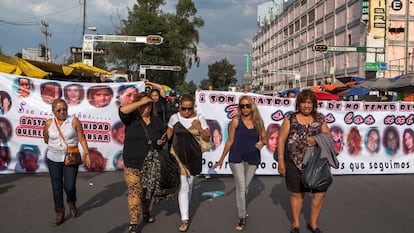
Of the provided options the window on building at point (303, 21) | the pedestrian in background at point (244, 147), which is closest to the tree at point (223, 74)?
the window on building at point (303, 21)

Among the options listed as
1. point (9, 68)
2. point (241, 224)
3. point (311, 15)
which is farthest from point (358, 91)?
point (311, 15)

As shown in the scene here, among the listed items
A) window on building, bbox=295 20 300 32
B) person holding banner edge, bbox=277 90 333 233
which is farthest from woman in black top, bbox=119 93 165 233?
window on building, bbox=295 20 300 32

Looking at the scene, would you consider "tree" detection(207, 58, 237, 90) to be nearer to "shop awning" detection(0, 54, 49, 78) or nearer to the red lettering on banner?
"shop awning" detection(0, 54, 49, 78)

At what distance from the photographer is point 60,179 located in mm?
5016

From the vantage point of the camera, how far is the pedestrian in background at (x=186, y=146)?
15.6 feet

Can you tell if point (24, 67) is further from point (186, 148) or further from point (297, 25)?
point (297, 25)

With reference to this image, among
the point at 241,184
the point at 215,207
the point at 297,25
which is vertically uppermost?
the point at 297,25

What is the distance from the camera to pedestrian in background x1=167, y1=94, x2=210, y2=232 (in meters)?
4.75

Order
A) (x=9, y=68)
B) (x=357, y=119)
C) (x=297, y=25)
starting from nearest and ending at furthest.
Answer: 1. (x=357, y=119)
2. (x=9, y=68)
3. (x=297, y=25)

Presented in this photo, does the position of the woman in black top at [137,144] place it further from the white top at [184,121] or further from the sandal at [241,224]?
the sandal at [241,224]

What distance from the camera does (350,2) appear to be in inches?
1700

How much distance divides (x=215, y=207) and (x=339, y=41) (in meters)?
45.5

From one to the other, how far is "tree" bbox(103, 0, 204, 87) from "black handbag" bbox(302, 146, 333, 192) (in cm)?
3709

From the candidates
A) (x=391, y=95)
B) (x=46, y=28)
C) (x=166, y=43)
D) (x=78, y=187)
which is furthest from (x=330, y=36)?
(x=78, y=187)
